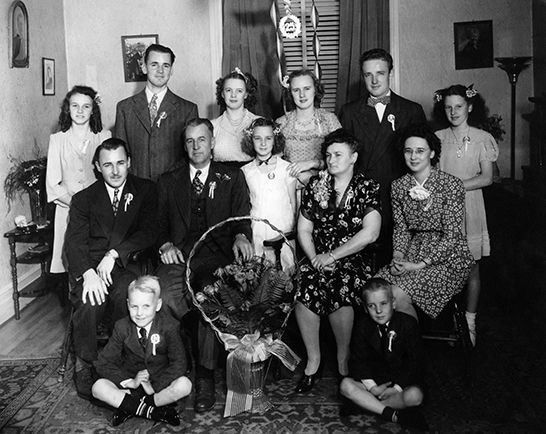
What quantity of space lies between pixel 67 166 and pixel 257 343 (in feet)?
6.38

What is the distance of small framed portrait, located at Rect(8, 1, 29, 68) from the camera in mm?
4531

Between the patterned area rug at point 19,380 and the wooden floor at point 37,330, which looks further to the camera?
the wooden floor at point 37,330

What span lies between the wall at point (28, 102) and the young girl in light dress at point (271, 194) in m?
1.96

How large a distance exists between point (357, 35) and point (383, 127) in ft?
5.23

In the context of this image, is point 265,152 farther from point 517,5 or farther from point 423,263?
point 517,5

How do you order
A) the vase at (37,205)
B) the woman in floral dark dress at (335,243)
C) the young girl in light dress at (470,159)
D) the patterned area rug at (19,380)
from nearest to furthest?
the patterned area rug at (19,380)
the woman in floral dark dress at (335,243)
the young girl in light dress at (470,159)
the vase at (37,205)

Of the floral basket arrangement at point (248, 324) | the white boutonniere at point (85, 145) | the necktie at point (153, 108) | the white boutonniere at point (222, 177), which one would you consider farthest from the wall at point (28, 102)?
the floral basket arrangement at point (248, 324)

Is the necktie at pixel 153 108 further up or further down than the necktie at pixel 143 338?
further up

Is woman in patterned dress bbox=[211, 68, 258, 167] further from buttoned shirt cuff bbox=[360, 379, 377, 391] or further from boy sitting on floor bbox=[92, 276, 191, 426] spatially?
buttoned shirt cuff bbox=[360, 379, 377, 391]

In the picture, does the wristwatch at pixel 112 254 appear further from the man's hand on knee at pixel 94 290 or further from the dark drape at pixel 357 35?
the dark drape at pixel 357 35

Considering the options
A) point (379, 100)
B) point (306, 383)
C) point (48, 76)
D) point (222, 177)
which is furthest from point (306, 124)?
point (48, 76)

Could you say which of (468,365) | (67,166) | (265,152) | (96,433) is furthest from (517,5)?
(96,433)

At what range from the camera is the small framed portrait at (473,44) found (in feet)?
16.9

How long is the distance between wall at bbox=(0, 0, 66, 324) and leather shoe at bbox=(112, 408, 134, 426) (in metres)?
1.89
